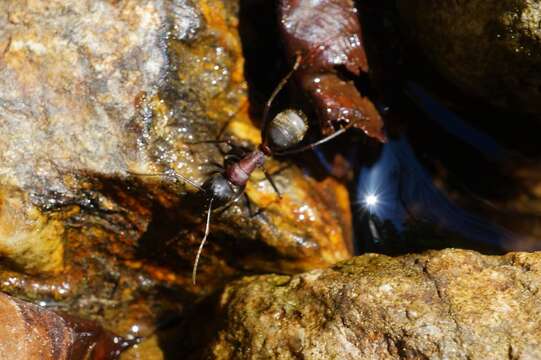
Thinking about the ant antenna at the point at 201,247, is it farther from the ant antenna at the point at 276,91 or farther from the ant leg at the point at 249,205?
the ant antenna at the point at 276,91

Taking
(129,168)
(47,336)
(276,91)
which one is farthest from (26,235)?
(276,91)

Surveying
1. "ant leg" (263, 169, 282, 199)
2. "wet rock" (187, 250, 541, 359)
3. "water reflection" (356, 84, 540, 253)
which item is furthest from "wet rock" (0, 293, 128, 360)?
"water reflection" (356, 84, 540, 253)

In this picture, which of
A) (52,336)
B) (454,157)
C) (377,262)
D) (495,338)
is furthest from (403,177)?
(52,336)

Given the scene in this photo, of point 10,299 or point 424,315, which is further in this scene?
point 10,299

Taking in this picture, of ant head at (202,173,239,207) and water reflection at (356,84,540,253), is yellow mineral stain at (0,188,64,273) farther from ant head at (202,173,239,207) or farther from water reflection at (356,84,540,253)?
water reflection at (356,84,540,253)

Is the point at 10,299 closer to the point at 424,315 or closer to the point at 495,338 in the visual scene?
the point at 424,315

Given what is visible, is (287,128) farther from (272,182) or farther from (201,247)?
(201,247)
